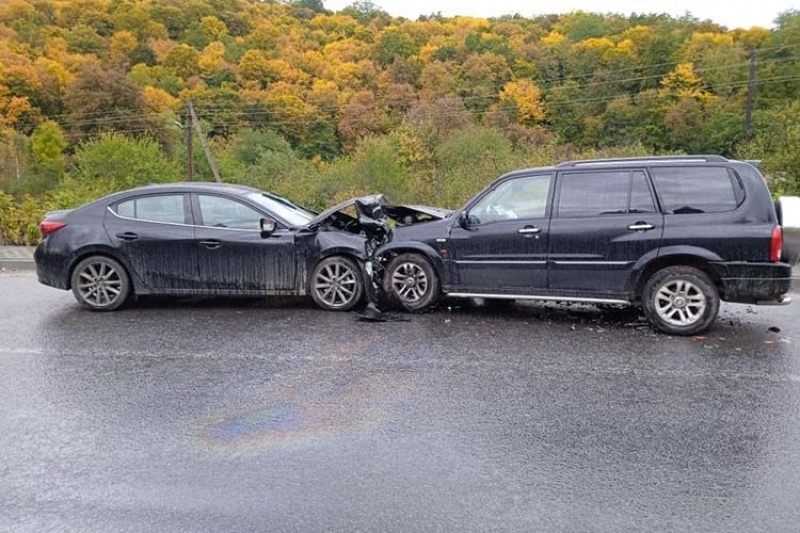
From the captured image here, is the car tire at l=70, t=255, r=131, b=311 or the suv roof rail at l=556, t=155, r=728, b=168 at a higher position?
the suv roof rail at l=556, t=155, r=728, b=168

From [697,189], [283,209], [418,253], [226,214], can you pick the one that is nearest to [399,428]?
[418,253]

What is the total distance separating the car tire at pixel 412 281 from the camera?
25.8 ft

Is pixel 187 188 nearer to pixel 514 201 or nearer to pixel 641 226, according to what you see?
pixel 514 201

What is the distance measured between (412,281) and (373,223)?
943 millimetres

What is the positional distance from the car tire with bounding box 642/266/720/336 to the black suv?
0.01 meters

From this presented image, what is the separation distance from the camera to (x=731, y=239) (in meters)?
6.57

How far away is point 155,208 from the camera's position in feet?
27.2

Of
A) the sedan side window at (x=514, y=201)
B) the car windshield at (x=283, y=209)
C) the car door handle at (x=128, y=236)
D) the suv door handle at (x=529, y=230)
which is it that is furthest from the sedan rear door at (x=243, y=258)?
the suv door handle at (x=529, y=230)

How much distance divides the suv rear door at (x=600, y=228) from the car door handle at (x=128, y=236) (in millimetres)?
5117

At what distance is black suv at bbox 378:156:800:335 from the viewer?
6566 millimetres

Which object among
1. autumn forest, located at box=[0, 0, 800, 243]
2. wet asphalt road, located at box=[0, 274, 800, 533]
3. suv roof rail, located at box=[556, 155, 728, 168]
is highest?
autumn forest, located at box=[0, 0, 800, 243]

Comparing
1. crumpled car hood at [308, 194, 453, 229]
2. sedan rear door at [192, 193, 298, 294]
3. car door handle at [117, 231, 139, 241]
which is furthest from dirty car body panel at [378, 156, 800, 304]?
car door handle at [117, 231, 139, 241]

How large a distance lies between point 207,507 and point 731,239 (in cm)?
565

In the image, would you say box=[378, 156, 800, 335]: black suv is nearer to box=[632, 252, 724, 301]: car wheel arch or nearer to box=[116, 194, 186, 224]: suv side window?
box=[632, 252, 724, 301]: car wheel arch
